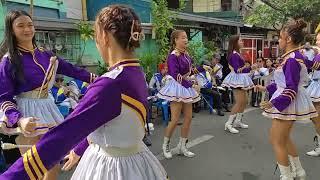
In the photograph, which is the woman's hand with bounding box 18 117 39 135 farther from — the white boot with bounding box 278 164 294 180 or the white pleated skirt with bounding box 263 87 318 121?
the white boot with bounding box 278 164 294 180

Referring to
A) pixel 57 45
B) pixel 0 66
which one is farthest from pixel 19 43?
pixel 57 45

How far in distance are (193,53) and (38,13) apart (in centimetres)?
454

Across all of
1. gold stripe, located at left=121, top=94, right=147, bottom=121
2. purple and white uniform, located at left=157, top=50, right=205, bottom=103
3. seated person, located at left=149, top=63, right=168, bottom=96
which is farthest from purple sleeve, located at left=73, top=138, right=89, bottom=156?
seated person, located at left=149, top=63, right=168, bottom=96

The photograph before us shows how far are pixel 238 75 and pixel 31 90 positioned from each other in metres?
5.21

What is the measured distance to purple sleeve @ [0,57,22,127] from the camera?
313 centimetres

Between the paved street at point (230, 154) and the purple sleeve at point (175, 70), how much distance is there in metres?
1.10

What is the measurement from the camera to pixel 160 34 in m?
11.1

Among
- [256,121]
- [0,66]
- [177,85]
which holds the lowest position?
[256,121]

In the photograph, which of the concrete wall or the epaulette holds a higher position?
the concrete wall

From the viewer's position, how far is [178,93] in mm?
5785

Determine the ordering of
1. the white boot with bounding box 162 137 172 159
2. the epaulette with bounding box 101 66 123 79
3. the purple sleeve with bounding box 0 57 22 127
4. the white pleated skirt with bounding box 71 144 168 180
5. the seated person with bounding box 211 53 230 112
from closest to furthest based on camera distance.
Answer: the epaulette with bounding box 101 66 123 79
the white pleated skirt with bounding box 71 144 168 180
the purple sleeve with bounding box 0 57 22 127
the white boot with bounding box 162 137 172 159
the seated person with bounding box 211 53 230 112

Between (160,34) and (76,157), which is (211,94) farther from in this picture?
(76,157)

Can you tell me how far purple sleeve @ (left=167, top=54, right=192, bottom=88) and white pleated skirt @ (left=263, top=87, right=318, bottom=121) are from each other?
66.4 inches

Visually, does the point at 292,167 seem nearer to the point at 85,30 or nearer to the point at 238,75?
the point at 238,75
